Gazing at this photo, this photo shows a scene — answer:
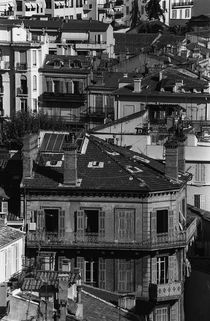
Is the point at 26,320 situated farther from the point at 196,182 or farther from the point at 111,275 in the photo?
the point at 196,182

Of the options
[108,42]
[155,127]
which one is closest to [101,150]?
[155,127]

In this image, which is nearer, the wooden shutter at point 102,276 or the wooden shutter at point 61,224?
the wooden shutter at point 102,276

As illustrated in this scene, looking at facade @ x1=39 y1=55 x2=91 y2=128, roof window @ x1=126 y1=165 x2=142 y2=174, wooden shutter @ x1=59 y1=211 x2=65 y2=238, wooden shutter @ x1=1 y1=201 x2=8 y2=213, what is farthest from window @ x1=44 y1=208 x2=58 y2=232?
facade @ x1=39 y1=55 x2=91 y2=128

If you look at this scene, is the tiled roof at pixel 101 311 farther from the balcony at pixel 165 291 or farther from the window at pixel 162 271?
the window at pixel 162 271

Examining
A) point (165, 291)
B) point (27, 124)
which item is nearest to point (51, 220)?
point (165, 291)

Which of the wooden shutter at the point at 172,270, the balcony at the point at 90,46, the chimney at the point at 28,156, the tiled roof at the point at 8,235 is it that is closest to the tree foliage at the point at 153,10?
the balcony at the point at 90,46

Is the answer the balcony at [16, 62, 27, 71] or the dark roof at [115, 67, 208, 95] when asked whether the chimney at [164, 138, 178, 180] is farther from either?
the balcony at [16, 62, 27, 71]
